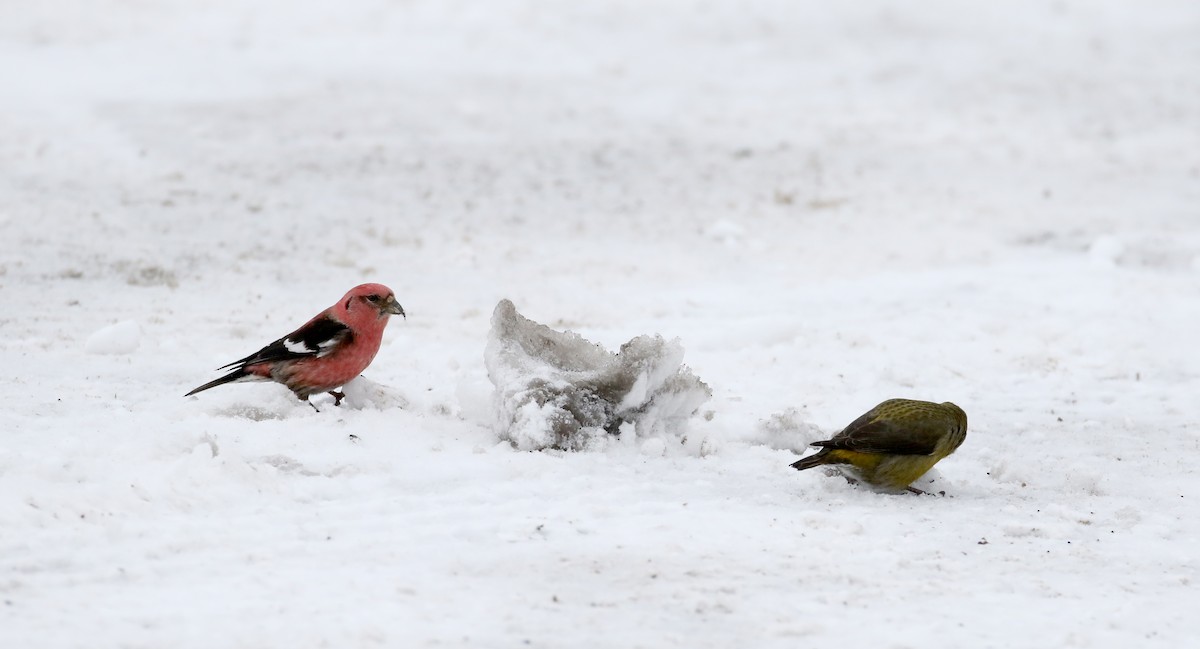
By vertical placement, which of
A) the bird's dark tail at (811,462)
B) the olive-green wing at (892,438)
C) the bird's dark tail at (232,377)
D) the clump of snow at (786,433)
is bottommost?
the clump of snow at (786,433)

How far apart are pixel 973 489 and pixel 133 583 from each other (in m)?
3.88

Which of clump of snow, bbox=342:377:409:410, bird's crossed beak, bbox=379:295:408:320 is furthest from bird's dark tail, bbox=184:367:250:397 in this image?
bird's crossed beak, bbox=379:295:408:320

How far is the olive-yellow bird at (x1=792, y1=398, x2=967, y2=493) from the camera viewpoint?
538 centimetres

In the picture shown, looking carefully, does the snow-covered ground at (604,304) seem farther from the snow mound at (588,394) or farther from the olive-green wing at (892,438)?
the olive-green wing at (892,438)

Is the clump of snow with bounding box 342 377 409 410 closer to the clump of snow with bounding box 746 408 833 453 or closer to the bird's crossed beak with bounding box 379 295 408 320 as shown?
the bird's crossed beak with bounding box 379 295 408 320

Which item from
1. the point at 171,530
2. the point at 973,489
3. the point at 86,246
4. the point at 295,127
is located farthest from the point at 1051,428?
the point at 295,127

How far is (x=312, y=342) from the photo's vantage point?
19.4 feet

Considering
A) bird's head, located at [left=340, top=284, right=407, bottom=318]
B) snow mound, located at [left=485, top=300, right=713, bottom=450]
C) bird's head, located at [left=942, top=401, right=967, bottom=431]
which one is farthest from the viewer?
bird's head, located at [left=340, top=284, right=407, bottom=318]

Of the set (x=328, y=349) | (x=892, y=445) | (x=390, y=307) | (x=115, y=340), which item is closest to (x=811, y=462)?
(x=892, y=445)

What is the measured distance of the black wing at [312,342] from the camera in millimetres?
5902

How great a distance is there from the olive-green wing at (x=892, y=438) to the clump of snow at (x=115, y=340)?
13.9 ft

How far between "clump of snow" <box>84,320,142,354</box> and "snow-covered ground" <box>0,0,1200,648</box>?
0.09 feet

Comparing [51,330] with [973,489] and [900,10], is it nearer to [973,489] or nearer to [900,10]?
[973,489]

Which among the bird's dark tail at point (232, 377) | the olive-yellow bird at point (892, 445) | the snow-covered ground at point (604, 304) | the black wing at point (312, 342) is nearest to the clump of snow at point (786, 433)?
the snow-covered ground at point (604, 304)
